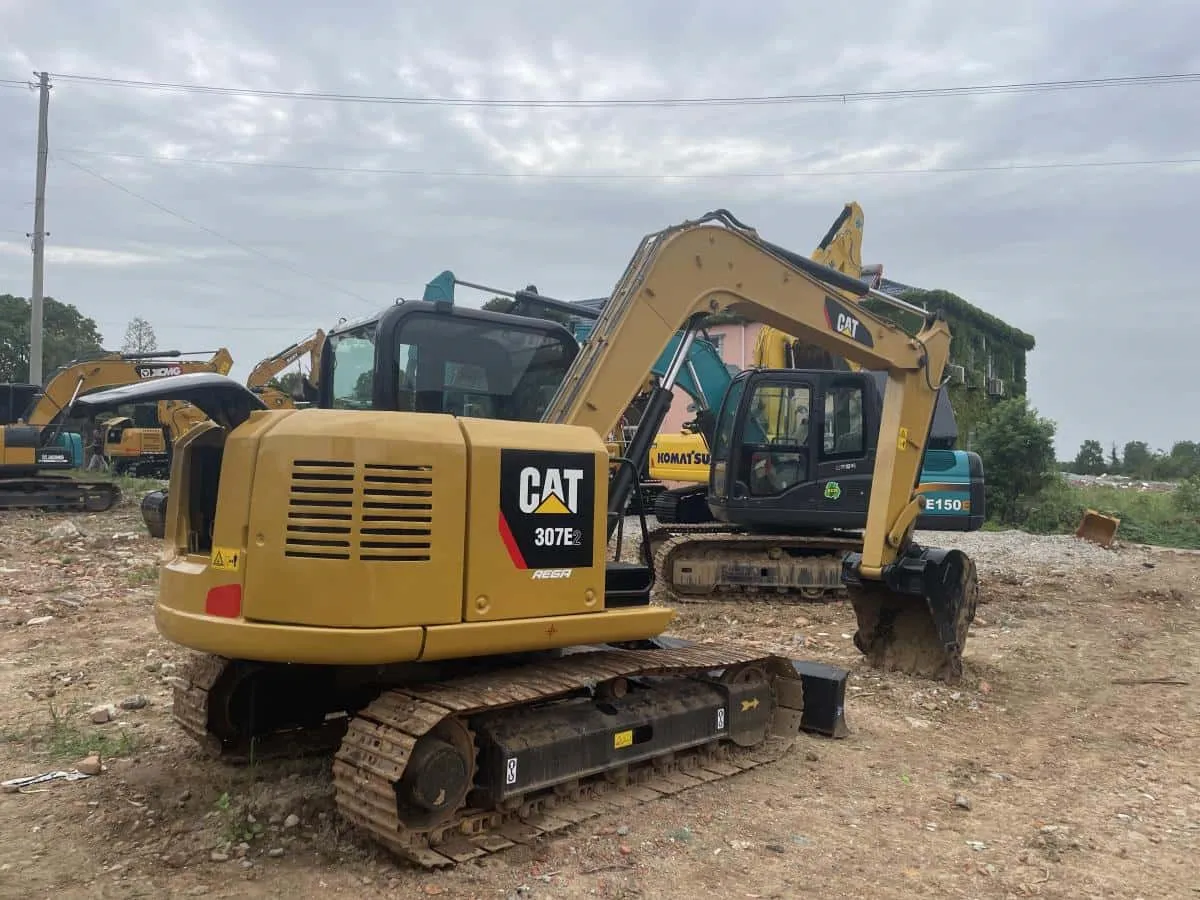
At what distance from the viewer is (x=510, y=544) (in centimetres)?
430

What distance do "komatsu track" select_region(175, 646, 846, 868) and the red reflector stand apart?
0.69m

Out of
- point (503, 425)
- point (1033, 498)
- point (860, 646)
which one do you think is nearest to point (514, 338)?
point (503, 425)

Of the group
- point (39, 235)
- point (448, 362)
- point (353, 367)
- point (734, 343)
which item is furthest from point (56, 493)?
point (734, 343)

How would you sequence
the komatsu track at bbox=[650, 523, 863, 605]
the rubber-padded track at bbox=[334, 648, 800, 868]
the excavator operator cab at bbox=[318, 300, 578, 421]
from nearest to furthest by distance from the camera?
the rubber-padded track at bbox=[334, 648, 800, 868] < the excavator operator cab at bbox=[318, 300, 578, 421] < the komatsu track at bbox=[650, 523, 863, 605]

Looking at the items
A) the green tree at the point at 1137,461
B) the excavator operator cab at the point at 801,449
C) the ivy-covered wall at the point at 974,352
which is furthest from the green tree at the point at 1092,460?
the excavator operator cab at the point at 801,449

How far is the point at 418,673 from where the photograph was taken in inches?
181

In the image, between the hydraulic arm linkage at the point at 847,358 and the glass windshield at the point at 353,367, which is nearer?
the glass windshield at the point at 353,367

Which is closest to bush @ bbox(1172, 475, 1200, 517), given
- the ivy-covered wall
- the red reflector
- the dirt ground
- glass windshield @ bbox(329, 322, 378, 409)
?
the ivy-covered wall

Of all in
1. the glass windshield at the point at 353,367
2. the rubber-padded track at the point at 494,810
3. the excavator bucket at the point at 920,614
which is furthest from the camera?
the excavator bucket at the point at 920,614

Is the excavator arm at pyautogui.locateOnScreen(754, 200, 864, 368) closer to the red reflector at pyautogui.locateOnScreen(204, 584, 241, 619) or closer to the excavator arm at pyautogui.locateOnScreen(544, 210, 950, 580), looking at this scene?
the excavator arm at pyautogui.locateOnScreen(544, 210, 950, 580)

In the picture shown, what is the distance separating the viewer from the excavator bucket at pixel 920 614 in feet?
23.1

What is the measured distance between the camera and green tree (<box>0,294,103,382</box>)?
1676 inches

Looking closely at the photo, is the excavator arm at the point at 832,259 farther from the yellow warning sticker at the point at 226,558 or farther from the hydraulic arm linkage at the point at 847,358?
the yellow warning sticker at the point at 226,558

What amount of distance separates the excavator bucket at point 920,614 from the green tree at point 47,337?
40391 mm
